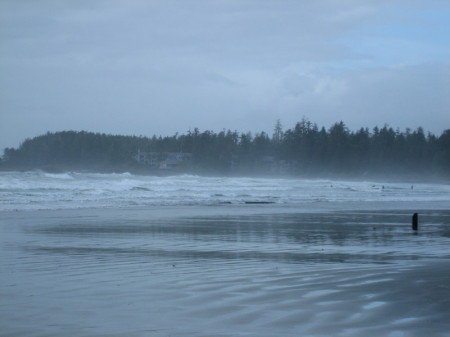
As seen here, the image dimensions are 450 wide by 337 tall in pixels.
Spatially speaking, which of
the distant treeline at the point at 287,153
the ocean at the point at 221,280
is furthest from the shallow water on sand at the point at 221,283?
the distant treeline at the point at 287,153

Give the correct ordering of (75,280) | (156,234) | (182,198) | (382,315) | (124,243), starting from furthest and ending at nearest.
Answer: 1. (182,198)
2. (156,234)
3. (124,243)
4. (75,280)
5. (382,315)

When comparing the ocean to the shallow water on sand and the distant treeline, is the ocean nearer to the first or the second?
the shallow water on sand

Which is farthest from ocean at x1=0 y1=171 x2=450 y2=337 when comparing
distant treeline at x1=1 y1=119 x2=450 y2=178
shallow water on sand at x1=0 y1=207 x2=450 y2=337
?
distant treeline at x1=1 y1=119 x2=450 y2=178

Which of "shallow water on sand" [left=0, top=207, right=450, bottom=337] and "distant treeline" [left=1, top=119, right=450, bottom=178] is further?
"distant treeline" [left=1, top=119, right=450, bottom=178]

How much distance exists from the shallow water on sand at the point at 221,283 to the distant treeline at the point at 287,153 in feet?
301

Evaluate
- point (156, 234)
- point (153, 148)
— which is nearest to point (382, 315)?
point (156, 234)

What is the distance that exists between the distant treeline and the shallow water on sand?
9171 centimetres

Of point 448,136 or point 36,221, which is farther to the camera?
point 448,136

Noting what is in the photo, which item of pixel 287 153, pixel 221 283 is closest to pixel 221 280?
pixel 221 283

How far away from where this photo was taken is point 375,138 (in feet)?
390

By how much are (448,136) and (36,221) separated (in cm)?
10693

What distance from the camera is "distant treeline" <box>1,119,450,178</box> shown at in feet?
364

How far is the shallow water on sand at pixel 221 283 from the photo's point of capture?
6301 mm

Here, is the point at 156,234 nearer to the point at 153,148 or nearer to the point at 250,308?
the point at 250,308
